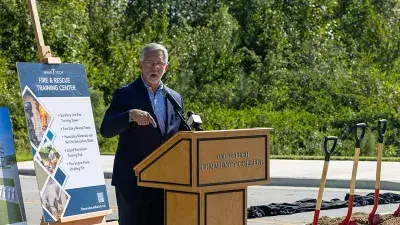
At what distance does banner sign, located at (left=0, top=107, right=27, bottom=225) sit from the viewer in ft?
25.2

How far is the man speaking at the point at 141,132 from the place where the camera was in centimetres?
652

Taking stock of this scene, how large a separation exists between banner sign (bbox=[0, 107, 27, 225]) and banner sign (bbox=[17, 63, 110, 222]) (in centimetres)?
49

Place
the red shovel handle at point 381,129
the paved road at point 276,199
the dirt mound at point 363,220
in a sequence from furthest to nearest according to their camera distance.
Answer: the paved road at point 276,199, the dirt mound at point 363,220, the red shovel handle at point 381,129

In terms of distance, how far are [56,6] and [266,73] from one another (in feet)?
25.6

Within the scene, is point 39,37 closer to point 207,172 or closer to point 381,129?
point 207,172

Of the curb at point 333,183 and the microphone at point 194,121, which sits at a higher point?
the microphone at point 194,121

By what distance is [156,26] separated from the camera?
35.1 m

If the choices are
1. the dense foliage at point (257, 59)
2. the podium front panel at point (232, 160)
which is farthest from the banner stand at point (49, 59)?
the dense foliage at point (257, 59)

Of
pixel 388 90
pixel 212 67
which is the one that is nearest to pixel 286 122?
pixel 388 90

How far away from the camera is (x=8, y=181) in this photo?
777 cm

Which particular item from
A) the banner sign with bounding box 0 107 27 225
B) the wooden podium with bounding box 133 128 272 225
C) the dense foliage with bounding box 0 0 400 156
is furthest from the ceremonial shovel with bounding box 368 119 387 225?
the dense foliage with bounding box 0 0 400 156

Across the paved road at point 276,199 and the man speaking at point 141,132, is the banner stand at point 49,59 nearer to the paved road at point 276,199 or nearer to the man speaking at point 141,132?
the man speaking at point 141,132

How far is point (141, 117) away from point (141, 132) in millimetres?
350

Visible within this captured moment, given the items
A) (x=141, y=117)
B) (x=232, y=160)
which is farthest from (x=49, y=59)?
(x=232, y=160)
